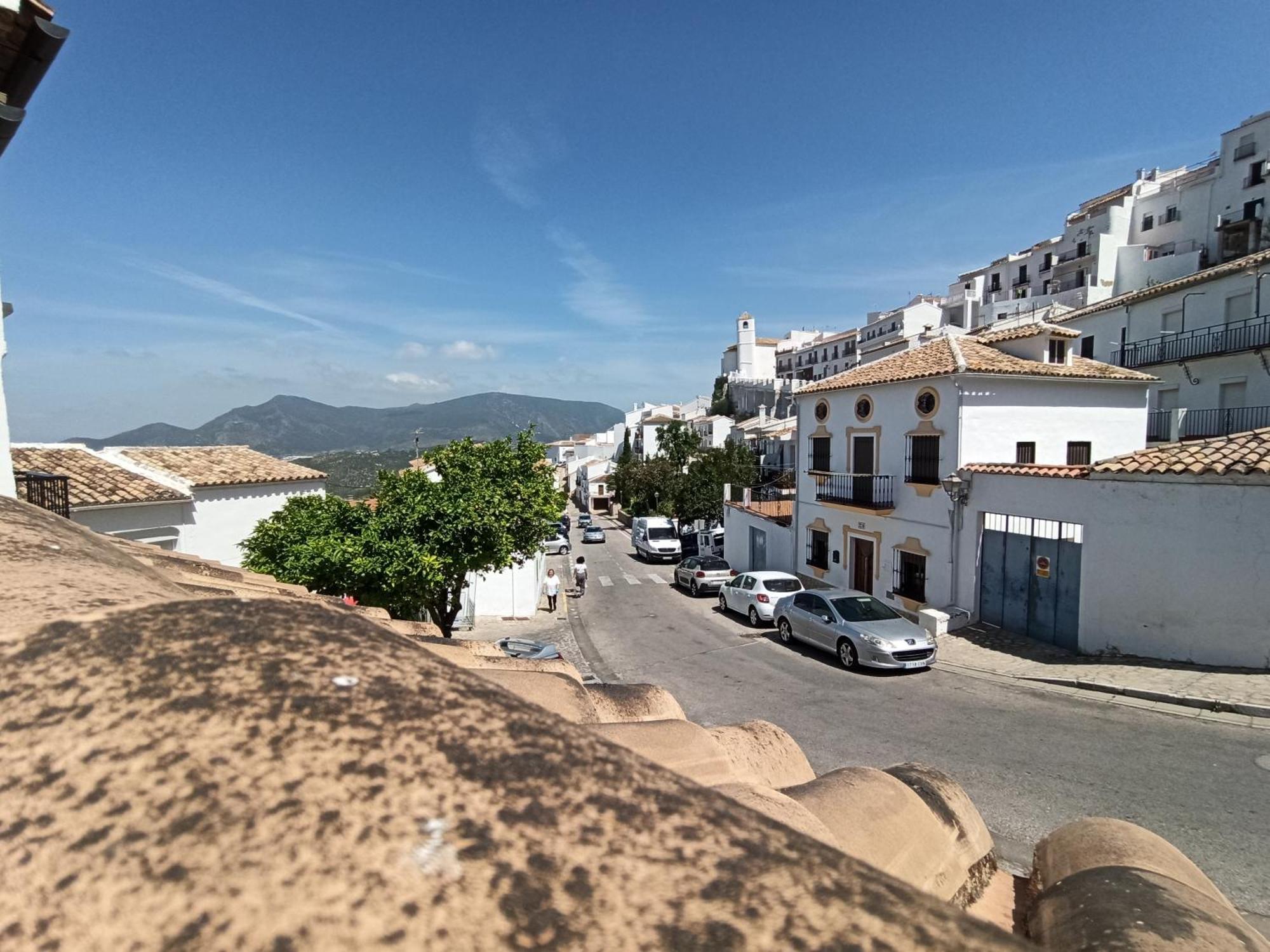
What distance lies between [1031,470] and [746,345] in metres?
65.4

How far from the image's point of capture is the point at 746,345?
250ft

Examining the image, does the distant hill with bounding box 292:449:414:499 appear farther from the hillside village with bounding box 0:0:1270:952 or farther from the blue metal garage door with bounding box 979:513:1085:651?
the blue metal garage door with bounding box 979:513:1085:651

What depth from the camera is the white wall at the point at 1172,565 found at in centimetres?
968

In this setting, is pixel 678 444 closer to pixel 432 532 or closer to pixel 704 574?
pixel 704 574

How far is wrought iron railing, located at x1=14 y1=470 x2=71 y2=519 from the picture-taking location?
377 inches

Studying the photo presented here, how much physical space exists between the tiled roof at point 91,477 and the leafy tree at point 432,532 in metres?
2.57

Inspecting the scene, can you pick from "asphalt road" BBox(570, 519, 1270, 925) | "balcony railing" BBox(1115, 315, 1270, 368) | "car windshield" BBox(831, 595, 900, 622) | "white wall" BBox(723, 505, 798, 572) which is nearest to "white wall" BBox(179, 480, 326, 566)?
"asphalt road" BBox(570, 519, 1270, 925)

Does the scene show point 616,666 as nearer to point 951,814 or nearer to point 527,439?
point 527,439

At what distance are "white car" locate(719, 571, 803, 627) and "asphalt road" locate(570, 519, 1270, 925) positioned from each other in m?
1.65

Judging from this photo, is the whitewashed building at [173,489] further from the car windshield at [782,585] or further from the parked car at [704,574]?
the car windshield at [782,585]

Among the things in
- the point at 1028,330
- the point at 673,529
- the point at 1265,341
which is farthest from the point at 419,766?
the point at 673,529

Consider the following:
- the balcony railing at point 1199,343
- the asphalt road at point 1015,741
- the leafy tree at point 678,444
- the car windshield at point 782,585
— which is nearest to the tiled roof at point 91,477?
the asphalt road at point 1015,741

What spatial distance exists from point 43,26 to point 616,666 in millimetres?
12912

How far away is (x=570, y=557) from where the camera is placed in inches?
1421
